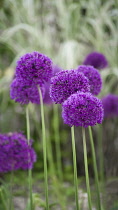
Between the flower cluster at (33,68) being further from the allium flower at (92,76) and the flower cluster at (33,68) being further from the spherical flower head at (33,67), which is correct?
the allium flower at (92,76)

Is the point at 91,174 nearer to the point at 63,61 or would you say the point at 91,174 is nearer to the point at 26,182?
the point at 26,182

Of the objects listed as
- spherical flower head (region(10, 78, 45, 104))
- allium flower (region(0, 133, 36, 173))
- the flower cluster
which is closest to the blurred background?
allium flower (region(0, 133, 36, 173))

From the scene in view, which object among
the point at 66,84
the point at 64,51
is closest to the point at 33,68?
A: the point at 66,84

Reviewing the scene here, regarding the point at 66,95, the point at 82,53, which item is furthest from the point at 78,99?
the point at 82,53

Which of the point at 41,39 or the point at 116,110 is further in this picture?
the point at 41,39

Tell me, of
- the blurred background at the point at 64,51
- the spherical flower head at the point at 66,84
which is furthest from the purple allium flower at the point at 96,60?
the spherical flower head at the point at 66,84
